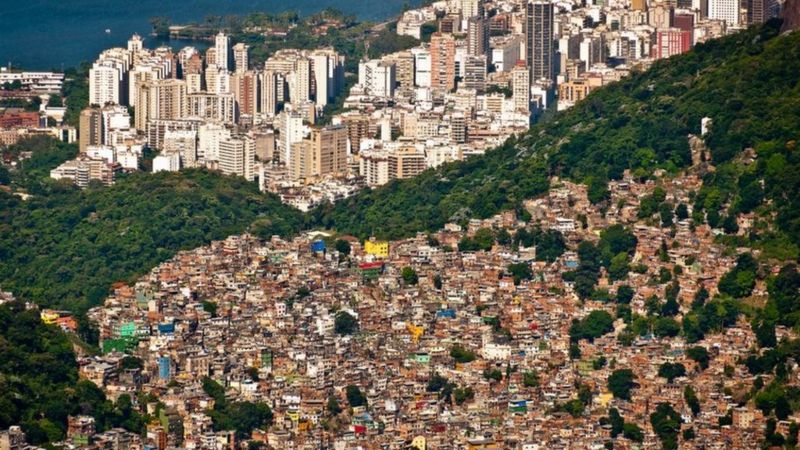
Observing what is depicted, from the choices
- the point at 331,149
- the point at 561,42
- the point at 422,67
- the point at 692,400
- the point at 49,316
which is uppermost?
the point at 561,42

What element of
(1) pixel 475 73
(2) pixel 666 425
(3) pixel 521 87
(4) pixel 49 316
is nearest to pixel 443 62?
(1) pixel 475 73

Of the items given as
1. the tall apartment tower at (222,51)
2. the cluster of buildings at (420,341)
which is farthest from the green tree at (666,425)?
the tall apartment tower at (222,51)

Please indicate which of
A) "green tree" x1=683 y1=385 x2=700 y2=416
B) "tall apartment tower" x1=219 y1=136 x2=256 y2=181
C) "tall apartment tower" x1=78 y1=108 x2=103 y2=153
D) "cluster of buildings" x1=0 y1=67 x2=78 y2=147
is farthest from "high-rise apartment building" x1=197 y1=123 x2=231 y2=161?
"green tree" x1=683 y1=385 x2=700 y2=416

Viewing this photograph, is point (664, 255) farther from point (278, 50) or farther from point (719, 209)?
point (278, 50)

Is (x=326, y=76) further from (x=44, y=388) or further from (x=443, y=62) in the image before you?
(x=44, y=388)

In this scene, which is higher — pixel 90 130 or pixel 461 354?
pixel 90 130

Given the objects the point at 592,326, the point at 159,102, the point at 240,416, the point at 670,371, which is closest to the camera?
the point at 240,416

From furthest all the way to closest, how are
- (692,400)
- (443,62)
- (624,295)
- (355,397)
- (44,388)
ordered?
(443,62)
(624,295)
(355,397)
(44,388)
(692,400)
